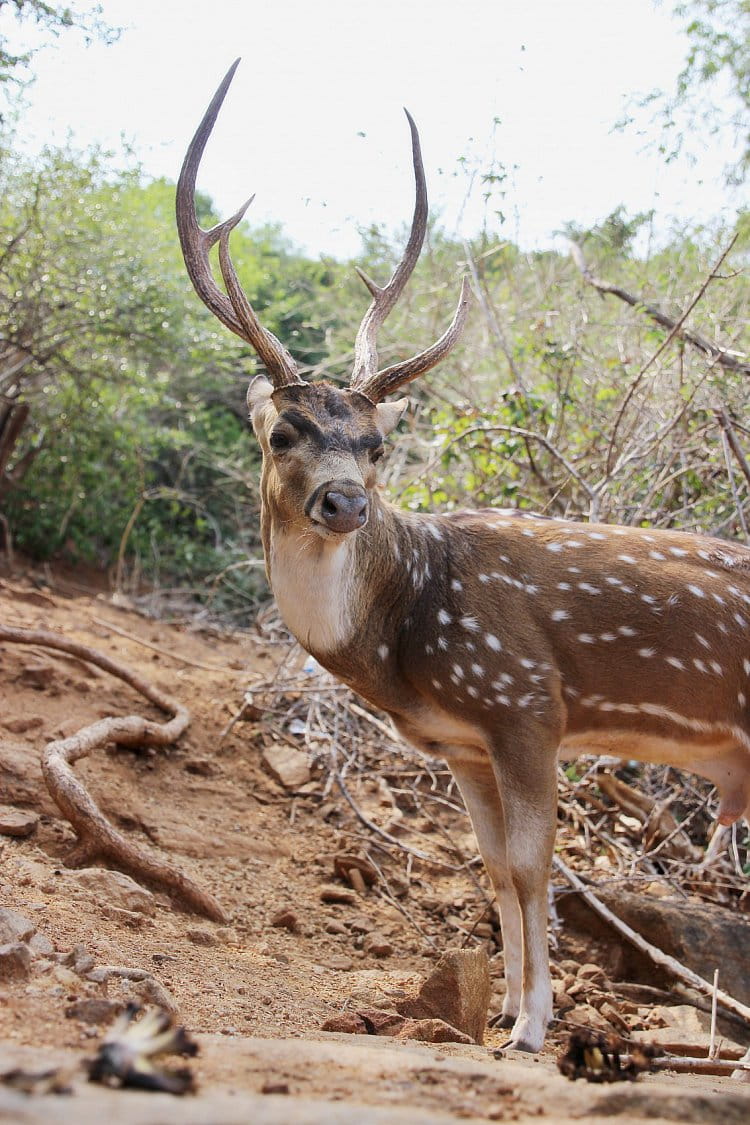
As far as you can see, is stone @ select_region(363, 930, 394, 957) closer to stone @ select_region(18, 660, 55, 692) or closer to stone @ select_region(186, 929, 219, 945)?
stone @ select_region(186, 929, 219, 945)

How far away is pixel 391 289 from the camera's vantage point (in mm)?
5621

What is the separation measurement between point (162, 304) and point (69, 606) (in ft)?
12.6

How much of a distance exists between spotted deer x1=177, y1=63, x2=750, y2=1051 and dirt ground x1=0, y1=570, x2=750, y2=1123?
106 centimetres

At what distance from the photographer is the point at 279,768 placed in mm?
7238

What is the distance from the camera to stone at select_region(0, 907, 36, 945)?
3438 millimetres

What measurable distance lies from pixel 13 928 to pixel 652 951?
3.58 meters

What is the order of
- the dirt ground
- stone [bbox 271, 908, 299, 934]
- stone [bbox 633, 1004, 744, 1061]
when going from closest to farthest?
1. the dirt ground
2. stone [bbox 633, 1004, 744, 1061]
3. stone [bbox 271, 908, 299, 934]

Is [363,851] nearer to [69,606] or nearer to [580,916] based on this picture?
[580,916]

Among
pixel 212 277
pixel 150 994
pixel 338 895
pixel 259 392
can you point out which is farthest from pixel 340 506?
pixel 338 895

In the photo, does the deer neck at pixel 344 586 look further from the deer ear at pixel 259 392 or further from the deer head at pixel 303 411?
the deer ear at pixel 259 392

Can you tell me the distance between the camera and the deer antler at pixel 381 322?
506 centimetres

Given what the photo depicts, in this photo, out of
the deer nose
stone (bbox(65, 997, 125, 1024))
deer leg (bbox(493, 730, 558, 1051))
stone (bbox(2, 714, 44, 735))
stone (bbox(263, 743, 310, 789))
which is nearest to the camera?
stone (bbox(65, 997, 125, 1024))

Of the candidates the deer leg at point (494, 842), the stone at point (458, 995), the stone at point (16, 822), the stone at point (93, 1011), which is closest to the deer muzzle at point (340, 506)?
the deer leg at point (494, 842)

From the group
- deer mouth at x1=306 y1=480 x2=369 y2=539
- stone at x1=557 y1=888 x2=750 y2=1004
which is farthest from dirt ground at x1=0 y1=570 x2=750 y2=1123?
deer mouth at x1=306 y1=480 x2=369 y2=539
